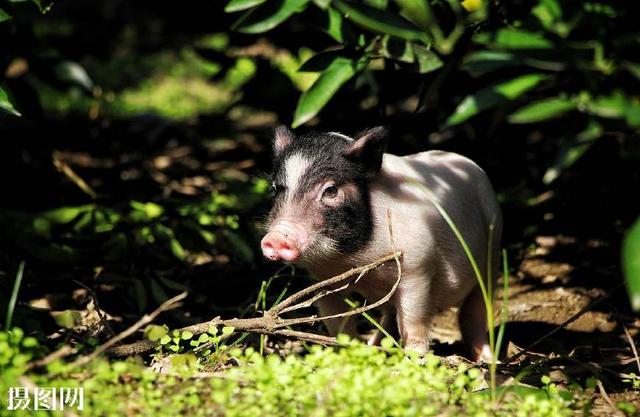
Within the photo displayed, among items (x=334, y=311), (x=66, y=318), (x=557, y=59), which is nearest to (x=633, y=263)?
(x=557, y=59)

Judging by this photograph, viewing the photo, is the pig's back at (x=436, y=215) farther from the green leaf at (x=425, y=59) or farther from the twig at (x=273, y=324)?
the green leaf at (x=425, y=59)

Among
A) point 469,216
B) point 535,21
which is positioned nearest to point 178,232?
point 469,216

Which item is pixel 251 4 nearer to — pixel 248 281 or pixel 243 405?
pixel 243 405

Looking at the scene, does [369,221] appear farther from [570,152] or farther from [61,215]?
[61,215]

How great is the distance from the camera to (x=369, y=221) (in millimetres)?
4258

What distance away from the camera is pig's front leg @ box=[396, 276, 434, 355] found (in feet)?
14.2

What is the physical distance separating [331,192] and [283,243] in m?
0.38

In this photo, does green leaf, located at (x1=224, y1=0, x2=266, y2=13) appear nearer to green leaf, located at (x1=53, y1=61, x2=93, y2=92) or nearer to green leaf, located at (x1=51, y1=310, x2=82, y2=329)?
green leaf, located at (x1=51, y1=310, x2=82, y2=329)

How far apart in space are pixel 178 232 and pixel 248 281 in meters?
0.53

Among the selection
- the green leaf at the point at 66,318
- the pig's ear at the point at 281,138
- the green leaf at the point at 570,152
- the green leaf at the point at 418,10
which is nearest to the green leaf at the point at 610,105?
the green leaf at the point at 570,152

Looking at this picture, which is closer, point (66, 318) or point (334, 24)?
point (334, 24)

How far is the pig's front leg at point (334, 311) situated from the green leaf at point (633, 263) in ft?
7.26

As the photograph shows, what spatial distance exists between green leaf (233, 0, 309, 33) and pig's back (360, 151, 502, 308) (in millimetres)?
1092

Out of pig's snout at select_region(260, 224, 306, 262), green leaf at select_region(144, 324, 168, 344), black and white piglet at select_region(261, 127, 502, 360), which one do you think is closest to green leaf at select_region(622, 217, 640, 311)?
black and white piglet at select_region(261, 127, 502, 360)
